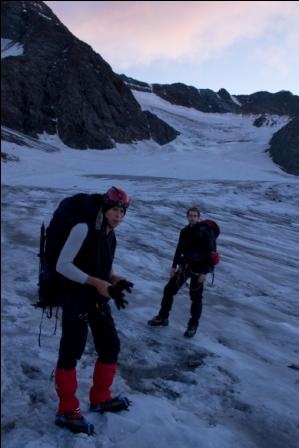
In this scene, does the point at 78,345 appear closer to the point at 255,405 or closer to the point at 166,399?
the point at 166,399

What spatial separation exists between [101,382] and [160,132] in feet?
165

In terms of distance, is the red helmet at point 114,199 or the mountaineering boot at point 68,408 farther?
the mountaineering boot at point 68,408

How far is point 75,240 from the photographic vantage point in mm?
3789

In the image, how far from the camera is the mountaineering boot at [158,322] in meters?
6.86

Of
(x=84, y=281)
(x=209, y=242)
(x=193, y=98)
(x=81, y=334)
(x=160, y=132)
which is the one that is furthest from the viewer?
(x=193, y=98)

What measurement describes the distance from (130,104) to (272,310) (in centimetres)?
4730

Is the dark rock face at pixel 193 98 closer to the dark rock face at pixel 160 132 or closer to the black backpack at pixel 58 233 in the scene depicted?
the dark rock face at pixel 160 132

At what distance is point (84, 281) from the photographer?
12.5 feet

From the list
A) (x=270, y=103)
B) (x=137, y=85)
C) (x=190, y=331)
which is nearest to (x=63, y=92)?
(x=137, y=85)

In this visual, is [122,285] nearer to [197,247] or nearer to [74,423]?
[74,423]

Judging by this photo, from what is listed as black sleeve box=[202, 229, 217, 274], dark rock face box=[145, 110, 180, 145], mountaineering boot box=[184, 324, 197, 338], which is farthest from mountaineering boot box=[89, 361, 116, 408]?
dark rock face box=[145, 110, 180, 145]

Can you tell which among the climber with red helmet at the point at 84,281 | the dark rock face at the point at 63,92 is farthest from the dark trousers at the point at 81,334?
the dark rock face at the point at 63,92

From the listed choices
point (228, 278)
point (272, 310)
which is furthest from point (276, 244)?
point (272, 310)

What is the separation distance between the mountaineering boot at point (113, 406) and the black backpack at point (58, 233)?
1.04 meters
